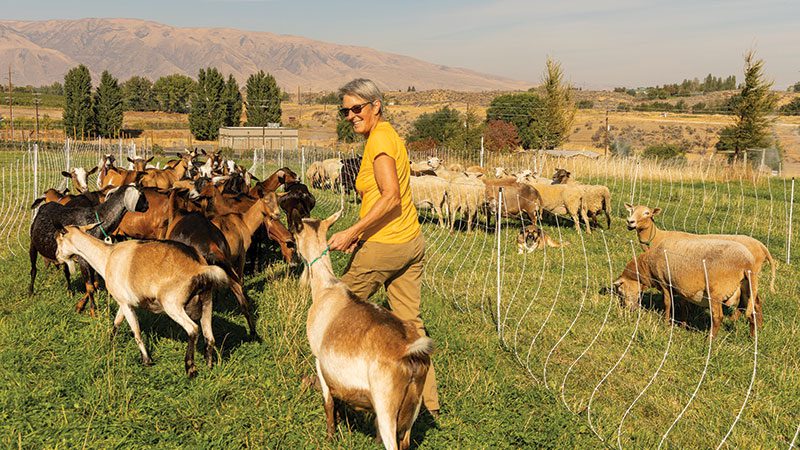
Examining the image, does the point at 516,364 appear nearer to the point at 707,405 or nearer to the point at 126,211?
the point at 707,405

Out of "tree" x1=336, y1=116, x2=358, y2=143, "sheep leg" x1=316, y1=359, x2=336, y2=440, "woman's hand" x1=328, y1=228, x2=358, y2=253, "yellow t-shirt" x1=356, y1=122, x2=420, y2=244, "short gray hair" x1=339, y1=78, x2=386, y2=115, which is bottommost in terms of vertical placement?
"sheep leg" x1=316, y1=359, x2=336, y2=440

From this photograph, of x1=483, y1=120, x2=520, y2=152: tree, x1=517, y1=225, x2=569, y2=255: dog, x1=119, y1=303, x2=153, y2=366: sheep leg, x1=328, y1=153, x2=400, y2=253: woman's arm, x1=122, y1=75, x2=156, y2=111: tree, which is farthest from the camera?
x1=122, y1=75, x2=156, y2=111: tree

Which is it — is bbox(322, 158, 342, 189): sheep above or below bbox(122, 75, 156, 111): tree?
below

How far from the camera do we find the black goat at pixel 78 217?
7004mm

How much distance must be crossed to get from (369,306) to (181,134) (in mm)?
71324

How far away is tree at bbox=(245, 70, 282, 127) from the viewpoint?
66.1 metres

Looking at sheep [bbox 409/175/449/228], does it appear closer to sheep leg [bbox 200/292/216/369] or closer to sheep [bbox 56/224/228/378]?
sheep leg [bbox 200/292/216/369]

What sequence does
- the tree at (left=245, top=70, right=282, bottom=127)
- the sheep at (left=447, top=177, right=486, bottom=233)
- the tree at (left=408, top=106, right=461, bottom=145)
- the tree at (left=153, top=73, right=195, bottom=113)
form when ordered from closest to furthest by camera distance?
1. the sheep at (left=447, top=177, right=486, bottom=233)
2. the tree at (left=408, top=106, right=461, bottom=145)
3. the tree at (left=245, top=70, right=282, bottom=127)
4. the tree at (left=153, top=73, right=195, bottom=113)

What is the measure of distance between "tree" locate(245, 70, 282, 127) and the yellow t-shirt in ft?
212

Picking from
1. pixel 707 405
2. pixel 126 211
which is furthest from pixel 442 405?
pixel 126 211

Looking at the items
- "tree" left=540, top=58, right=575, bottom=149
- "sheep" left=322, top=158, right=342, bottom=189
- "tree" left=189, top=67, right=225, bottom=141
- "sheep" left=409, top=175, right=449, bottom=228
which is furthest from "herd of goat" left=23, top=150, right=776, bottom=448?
"tree" left=189, top=67, right=225, bottom=141

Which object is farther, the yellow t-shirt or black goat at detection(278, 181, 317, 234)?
black goat at detection(278, 181, 317, 234)

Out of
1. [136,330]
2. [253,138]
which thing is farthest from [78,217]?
[253,138]

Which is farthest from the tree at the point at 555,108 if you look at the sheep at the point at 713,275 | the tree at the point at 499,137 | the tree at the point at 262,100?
the tree at the point at 262,100
